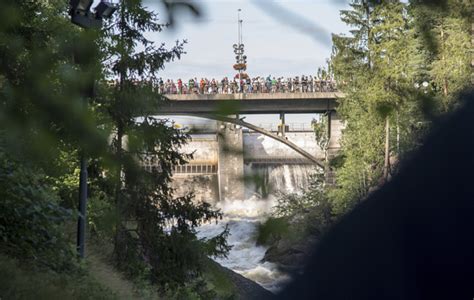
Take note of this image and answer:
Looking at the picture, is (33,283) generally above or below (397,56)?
below

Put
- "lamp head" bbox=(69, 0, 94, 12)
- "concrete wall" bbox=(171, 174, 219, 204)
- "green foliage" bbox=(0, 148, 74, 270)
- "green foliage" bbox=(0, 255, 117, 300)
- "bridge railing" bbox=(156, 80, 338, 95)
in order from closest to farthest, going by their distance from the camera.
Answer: "bridge railing" bbox=(156, 80, 338, 95)
"lamp head" bbox=(69, 0, 94, 12)
"green foliage" bbox=(0, 148, 74, 270)
"green foliage" bbox=(0, 255, 117, 300)
"concrete wall" bbox=(171, 174, 219, 204)

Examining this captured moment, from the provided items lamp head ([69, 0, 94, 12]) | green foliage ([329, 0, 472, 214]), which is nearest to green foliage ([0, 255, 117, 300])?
lamp head ([69, 0, 94, 12])

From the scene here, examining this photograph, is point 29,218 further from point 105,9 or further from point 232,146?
point 232,146

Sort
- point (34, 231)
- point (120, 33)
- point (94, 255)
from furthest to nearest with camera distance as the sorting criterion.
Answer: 1. point (94, 255)
2. point (34, 231)
3. point (120, 33)

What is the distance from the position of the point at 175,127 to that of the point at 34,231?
5.19m

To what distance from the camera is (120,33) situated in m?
4.05

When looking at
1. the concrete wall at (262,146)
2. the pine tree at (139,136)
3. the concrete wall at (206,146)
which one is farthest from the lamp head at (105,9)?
the concrete wall at (262,146)

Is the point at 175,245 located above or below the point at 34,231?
below

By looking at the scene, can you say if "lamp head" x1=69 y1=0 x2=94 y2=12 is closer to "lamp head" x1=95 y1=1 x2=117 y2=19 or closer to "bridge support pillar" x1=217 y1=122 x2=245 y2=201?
"lamp head" x1=95 y1=1 x2=117 y2=19

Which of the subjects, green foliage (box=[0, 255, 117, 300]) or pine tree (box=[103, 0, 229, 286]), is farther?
green foliage (box=[0, 255, 117, 300])

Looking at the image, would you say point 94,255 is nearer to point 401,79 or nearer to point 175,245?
point 175,245

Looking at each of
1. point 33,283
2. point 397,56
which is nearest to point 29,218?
point 33,283

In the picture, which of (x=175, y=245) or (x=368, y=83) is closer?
(x=368, y=83)

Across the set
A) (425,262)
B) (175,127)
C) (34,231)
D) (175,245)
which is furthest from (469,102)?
(175,245)
